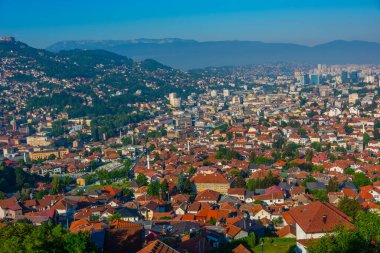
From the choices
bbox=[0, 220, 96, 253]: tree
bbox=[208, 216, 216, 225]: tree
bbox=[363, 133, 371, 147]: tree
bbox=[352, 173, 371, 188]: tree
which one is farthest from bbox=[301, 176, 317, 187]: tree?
bbox=[0, 220, 96, 253]: tree

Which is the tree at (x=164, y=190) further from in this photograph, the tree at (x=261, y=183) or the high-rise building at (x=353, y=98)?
the high-rise building at (x=353, y=98)

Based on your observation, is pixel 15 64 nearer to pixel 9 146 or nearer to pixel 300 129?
pixel 9 146

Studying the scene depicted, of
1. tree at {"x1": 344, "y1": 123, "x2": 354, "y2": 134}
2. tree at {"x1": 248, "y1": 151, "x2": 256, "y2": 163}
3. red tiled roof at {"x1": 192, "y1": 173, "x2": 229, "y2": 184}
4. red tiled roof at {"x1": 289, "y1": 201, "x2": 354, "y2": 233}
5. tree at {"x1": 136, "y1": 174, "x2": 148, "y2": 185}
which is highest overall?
red tiled roof at {"x1": 289, "y1": 201, "x2": 354, "y2": 233}

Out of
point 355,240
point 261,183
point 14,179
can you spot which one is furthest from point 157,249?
point 14,179

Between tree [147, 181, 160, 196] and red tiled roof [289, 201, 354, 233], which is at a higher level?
A: red tiled roof [289, 201, 354, 233]

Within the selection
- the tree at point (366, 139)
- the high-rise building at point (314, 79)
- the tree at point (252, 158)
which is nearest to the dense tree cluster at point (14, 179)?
the tree at point (252, 158)

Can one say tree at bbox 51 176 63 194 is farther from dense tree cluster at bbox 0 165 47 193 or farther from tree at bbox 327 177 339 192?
tree at bbox 327 177 339 192

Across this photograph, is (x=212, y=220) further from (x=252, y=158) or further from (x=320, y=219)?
(x=252, y=158)
